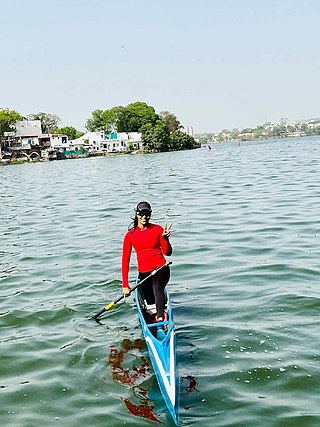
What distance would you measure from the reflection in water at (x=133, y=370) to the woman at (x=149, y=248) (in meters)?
0.78

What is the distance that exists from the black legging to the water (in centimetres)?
73

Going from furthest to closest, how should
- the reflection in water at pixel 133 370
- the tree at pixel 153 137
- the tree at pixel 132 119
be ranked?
the tree at pixel 132 119
the tree at pixel 153 137
the reflection in water at pixel 133 370

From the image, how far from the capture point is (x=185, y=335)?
1019 cm

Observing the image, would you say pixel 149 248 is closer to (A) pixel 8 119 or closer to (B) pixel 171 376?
(B) pixel 171 376

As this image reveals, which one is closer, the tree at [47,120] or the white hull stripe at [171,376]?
the white hull stripe at [171,376]

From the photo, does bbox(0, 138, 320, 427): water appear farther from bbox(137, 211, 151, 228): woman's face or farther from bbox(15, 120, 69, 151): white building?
bbox(15, 120, 69, 151): white building

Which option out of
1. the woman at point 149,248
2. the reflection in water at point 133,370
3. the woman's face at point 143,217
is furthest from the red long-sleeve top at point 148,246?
the reflection in water at point 133,370

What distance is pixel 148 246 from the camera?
32.6 ft

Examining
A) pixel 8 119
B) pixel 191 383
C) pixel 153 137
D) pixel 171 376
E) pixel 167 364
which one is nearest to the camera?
pixel 171 376

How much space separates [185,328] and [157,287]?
1270 mm

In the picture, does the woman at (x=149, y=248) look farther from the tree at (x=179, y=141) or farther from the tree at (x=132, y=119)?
the tree at (x=132, y=119)

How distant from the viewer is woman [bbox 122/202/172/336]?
965 centimetres

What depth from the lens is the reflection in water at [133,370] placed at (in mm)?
7672

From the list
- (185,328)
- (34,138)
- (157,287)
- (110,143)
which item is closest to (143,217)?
(157,287)
